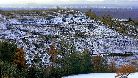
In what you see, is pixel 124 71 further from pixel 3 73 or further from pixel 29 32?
pixel 29 32

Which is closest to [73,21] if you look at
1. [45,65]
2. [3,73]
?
[45,65]

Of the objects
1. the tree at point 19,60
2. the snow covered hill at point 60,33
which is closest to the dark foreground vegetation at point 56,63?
the tree at point 19,60

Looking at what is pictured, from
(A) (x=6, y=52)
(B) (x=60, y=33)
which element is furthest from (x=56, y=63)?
(B) (x=60, y=33)

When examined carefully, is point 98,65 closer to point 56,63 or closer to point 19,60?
point 56,63

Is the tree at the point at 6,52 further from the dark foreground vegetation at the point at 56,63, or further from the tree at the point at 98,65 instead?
the tree at the point at 98,65

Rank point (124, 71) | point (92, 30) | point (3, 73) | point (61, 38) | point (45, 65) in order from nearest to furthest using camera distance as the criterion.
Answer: point (3, 73) → point (124, 71) → point (45, 65) → point (61, 38) → point (92, 30)

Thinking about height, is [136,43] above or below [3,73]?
below

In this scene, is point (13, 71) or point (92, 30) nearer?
point (13, 71)

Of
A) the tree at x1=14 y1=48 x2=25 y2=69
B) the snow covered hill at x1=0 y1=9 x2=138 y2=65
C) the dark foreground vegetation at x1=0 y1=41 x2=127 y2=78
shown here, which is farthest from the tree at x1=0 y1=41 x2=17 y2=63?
the snow covered hill at x1=0 y1=9 x2=138 y2=65
